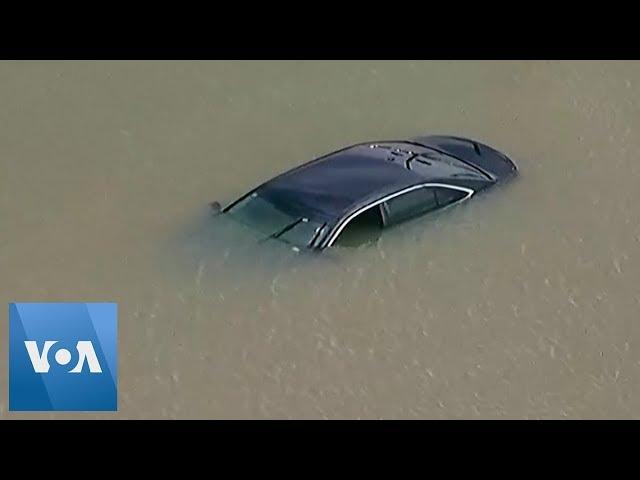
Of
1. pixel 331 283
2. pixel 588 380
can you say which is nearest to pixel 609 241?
pixel 588 380

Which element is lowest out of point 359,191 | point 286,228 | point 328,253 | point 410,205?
point 328,253

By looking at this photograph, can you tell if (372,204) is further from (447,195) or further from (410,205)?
(447,195)

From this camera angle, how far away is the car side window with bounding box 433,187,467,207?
1096cm

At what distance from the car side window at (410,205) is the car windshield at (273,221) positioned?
736 millimetres

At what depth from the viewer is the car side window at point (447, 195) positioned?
36.0ft

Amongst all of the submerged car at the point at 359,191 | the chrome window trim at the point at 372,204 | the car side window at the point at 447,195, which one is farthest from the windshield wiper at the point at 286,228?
the car side window at the point at 447,195

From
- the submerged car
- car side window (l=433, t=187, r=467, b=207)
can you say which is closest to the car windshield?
the submerged car

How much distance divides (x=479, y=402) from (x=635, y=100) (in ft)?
18.4

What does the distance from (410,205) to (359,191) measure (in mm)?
556

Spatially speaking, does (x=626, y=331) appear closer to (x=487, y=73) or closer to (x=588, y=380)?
(x=588, y=380)

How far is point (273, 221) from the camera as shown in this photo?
10.6 meters

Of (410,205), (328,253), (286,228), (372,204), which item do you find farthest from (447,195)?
(286,228)

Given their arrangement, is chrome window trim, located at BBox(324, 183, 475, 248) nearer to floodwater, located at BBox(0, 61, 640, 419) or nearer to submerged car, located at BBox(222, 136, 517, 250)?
submerged car, located at BBox(222, 136, 517, 250)

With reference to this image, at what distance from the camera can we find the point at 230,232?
424 inches
